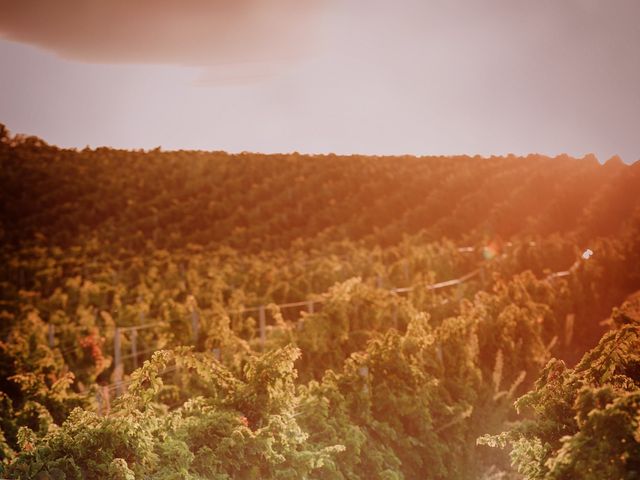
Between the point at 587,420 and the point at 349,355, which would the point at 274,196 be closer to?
the point at 349,355

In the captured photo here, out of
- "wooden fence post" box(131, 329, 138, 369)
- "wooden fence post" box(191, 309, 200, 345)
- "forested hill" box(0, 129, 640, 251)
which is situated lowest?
"wooden fence post" box(131, 329, 138, 369)

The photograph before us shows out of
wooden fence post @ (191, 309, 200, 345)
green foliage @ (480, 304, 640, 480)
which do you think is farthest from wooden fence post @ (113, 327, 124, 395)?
green foliage @ (480, 304, 640, 480)

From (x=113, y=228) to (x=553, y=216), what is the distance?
26141mm

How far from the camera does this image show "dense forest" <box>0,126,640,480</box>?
4750mm

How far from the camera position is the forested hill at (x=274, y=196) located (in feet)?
127

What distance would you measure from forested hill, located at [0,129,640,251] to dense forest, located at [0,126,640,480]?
1.56 feet

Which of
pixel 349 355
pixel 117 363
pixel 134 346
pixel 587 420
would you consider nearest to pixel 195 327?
pixel 117 363

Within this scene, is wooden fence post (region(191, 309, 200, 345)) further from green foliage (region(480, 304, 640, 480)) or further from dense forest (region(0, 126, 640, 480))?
green foliage (region(480, 304, 640, 480))

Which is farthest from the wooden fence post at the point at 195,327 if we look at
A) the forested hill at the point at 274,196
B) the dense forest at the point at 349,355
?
the forested hill at the point at 274,196

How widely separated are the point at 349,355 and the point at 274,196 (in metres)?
39.7

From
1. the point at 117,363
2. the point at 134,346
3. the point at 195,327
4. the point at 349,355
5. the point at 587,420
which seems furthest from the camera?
the point at 134,346

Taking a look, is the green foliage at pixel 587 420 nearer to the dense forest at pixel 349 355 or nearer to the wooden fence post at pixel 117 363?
the dense forest at pixel 349 355

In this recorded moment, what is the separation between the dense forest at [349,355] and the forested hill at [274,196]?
475mm

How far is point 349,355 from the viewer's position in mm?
9914
